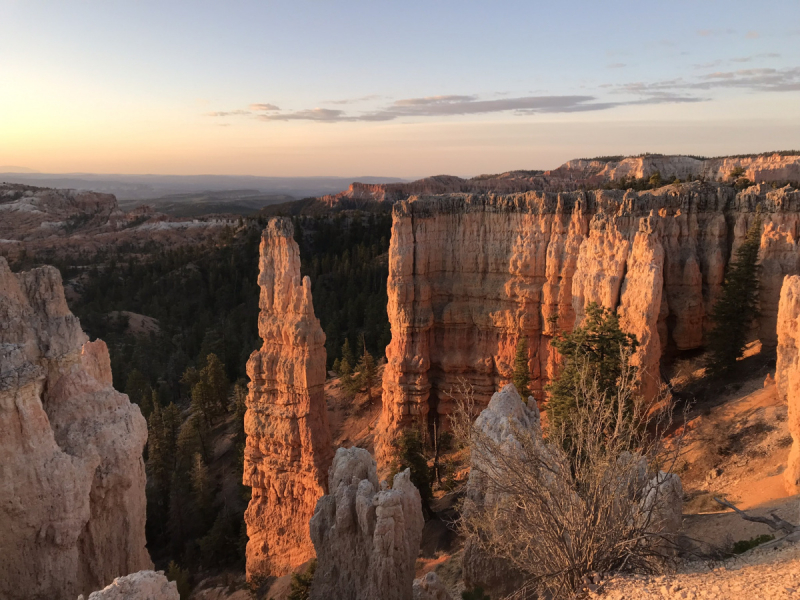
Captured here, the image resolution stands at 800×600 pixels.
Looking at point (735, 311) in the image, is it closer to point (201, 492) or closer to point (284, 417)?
point (284, 417)

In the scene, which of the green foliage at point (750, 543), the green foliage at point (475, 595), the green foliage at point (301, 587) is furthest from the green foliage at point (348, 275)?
the green foliage at point (750, 543)

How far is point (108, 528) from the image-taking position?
954 centimetres

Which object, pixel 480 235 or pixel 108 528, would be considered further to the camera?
pixel 480 235

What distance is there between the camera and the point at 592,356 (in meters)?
18.8

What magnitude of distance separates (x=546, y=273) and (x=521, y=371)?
189 inches

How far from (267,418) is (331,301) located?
34539 mm

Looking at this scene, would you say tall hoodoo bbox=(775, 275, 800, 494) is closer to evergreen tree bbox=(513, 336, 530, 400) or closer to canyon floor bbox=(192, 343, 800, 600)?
canyon floor bbox=(192, 343, 800, 600)

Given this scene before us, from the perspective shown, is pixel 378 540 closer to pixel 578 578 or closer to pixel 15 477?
pixel 578 578

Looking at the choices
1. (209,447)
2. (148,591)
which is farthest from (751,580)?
(209,447)

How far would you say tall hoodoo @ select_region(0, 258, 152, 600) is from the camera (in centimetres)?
800

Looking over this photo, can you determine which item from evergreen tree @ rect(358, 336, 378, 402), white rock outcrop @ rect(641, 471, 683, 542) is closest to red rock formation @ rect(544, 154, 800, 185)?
evergreen tree @ rect(358, 336, 378, 402)

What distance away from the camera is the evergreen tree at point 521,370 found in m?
24.4

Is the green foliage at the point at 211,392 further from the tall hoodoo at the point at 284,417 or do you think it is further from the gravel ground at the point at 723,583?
the gravel ground at the point at 723,583

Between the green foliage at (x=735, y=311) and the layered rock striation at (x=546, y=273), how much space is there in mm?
865
